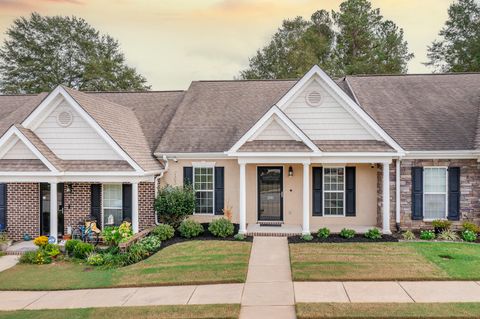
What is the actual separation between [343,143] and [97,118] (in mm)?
9389

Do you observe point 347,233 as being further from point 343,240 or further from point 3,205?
point 3,205

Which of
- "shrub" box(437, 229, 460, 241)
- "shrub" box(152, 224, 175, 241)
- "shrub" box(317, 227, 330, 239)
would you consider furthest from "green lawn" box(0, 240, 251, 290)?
"shrub" box(437, 229, 460, 241)

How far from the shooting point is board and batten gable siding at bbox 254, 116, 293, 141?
585 inches

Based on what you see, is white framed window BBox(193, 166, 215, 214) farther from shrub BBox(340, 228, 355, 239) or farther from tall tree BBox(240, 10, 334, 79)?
tall tree BBox(240, 10, 334, 79)

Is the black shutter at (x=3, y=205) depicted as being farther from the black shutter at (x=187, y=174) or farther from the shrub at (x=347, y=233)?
the shrub at (x=347, y=233)

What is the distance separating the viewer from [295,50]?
41531 millimetres

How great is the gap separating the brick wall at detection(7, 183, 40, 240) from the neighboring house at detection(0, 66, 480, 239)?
0.04m

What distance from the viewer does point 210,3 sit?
18453 millimetres

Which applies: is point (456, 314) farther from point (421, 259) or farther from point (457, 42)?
point (457, 42)

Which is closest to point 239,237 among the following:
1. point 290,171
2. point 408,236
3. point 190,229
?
point 190,229

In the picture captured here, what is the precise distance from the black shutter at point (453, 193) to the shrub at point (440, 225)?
0.41 metres

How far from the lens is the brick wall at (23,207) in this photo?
15117mm

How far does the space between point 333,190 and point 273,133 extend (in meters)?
3.62

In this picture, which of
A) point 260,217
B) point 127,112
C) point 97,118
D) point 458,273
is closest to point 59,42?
point 127,112
